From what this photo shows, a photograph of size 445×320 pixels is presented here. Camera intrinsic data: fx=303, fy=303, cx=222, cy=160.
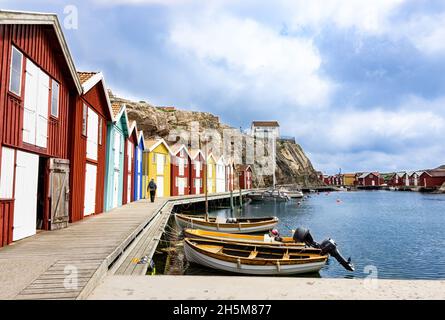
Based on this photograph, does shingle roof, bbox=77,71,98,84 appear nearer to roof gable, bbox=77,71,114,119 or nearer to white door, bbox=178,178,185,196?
roof gable, bbox=77,71,114,119

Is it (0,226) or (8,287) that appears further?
(0,226)

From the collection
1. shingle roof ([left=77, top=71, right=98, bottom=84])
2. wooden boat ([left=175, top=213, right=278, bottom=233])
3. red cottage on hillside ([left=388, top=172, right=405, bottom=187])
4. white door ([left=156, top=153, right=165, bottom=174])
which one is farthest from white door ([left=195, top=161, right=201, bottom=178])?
red cottage on hillside ([left=388, top=172, right=405, bottom=187])

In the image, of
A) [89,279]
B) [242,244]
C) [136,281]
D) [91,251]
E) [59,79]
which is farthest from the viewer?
[242,244]

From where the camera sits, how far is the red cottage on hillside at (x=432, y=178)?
133m

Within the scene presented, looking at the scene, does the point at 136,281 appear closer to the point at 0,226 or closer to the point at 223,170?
the point at 0,226

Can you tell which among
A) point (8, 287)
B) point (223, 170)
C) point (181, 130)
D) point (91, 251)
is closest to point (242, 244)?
point (91, 251)

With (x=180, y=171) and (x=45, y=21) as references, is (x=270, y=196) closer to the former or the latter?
(x=180, y=171)

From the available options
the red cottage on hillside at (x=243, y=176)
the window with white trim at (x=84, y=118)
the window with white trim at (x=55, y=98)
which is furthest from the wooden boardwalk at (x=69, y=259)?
the red cottage on hillside at (x=243, y=176)

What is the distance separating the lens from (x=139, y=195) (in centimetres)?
3612

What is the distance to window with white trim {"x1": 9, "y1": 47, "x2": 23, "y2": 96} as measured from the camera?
10516 mm

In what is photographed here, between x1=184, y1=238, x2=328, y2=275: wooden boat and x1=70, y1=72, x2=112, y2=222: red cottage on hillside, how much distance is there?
6675mm

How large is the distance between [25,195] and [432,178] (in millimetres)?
159913

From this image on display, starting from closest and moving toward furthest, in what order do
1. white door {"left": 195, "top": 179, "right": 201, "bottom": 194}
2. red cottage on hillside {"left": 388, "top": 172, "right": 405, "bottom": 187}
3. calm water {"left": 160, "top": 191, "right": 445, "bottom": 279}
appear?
calm water {"left": 160, "top": 191, "right": 445, "bottom": 279}, white door {"left": 195, "top": 179, "right": 201, "bottom": 194}, red cottage on hillside {"left": 388, "top": 172, "right": 405, "bottom": 187}
